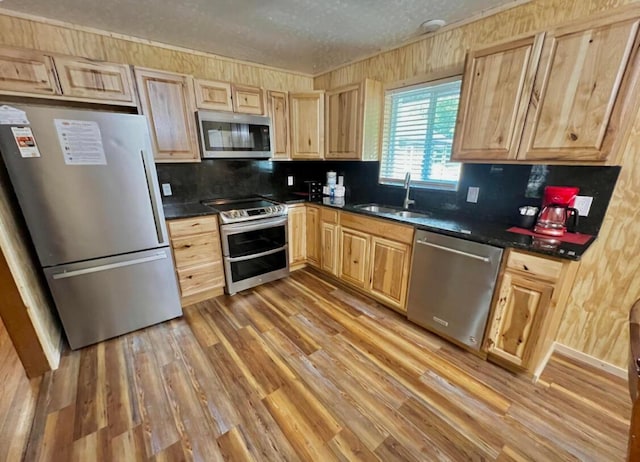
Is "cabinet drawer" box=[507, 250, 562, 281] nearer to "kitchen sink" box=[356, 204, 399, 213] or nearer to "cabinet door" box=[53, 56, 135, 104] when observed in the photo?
"kitchen sink" box=[356, 204, 399, 213]

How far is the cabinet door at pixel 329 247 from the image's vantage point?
2.90 metres

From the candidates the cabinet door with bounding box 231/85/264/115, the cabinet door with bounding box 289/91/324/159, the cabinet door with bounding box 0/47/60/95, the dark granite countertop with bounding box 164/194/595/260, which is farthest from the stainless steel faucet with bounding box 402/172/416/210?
the cabinet door with bounding box 0/47/60/95

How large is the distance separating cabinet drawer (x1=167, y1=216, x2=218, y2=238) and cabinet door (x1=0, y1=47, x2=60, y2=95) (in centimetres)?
124

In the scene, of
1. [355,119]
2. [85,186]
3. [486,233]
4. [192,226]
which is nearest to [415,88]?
[355,119]

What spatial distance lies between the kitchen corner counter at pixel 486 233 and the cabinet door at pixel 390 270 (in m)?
0.26

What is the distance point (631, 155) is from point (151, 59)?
12.5ft

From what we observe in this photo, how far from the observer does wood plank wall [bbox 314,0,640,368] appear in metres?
1.59

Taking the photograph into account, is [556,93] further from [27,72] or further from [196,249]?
[27,72]

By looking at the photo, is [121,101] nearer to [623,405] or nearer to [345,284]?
[345,284]

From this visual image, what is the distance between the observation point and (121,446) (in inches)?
52.2

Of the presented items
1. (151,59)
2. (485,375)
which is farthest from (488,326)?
(151,59)

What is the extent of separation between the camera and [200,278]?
254cm

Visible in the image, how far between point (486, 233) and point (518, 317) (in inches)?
22.8

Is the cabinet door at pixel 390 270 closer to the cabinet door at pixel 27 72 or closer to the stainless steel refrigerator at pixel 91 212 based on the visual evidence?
the stainless steel refrigerator at pixel 91 212
